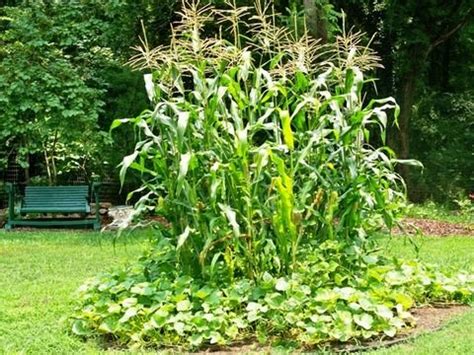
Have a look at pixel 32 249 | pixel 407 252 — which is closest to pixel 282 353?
pixel 407 252

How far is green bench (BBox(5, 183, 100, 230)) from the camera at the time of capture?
32.4ft

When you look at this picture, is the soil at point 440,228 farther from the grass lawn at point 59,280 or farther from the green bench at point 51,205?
the green bench at point 51,205

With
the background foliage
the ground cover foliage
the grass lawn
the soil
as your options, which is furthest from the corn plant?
the soil

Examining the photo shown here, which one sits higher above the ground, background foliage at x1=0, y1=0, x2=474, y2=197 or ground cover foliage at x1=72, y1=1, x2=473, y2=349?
background foliage at x1=0, y1=0, x2=474, y2=197

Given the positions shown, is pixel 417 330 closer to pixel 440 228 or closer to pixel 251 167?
pixel 251 167

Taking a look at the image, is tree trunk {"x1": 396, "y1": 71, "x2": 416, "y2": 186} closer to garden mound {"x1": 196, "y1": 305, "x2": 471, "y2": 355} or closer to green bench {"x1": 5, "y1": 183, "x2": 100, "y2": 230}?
green bench {"x1": 5, "y1": 183, "x2": 100, "y2": 230}

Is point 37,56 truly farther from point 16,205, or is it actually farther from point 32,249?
point 32,249

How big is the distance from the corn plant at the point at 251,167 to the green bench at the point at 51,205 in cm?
613

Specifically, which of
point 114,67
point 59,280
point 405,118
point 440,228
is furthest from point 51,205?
point 405,118

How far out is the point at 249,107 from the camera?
3973 mm

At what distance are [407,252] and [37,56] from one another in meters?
6.57

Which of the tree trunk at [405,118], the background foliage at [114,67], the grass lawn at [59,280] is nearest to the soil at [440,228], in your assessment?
the grass lawn at [59,280]

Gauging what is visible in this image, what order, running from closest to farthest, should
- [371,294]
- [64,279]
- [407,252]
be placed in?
[371,294] < [64,279] < [407,252]

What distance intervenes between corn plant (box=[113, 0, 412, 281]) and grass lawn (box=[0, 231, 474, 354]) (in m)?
0.76
